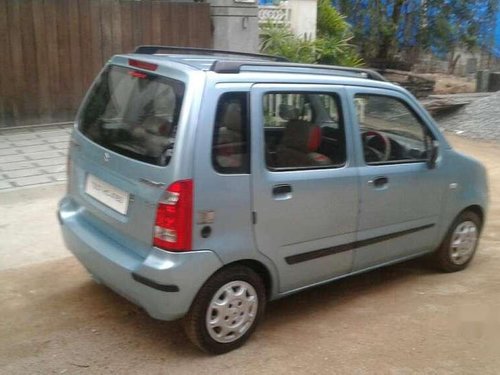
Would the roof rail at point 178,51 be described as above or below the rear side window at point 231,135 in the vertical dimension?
above

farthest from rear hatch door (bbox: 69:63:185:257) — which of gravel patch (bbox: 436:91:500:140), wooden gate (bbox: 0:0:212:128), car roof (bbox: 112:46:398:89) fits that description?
gravel patch (bbox: 436:91:500:140)

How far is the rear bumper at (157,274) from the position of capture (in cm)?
321

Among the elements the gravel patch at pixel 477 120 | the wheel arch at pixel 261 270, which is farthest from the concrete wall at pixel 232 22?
the wheel arch at pixel 261 270

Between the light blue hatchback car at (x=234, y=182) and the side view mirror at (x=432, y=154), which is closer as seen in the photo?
the light blue hatchback car at (x=234, y=182)

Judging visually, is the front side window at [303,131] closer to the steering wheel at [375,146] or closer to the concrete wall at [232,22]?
the steering wheel at [375,146]

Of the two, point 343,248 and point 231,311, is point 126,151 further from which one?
point 343,248

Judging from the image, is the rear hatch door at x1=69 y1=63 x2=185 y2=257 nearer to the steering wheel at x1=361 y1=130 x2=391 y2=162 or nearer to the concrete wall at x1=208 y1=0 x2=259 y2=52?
the steering wheel at x1=361 y1=130 x2=391 y2=162

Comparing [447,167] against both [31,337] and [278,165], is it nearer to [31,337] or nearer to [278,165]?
[278,165]

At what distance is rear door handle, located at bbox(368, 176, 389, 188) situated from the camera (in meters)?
4.12

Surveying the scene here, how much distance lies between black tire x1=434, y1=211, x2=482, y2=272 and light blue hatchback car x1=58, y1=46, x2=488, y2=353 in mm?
470

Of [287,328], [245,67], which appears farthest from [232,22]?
[287,328]

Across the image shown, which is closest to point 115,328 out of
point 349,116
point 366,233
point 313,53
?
point 366,233

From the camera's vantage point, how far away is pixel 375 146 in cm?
425

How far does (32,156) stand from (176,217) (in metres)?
5.08
